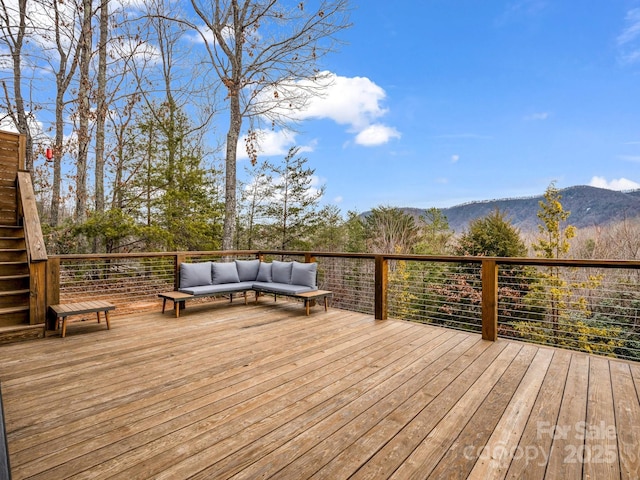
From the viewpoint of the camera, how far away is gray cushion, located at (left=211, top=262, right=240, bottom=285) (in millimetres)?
5105

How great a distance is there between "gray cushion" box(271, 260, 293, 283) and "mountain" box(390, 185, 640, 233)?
18.8ft

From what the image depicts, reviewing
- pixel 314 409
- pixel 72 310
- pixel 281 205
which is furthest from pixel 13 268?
pixel 281 205

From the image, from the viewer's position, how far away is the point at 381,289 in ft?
14.6

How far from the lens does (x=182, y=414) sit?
199 centimetres

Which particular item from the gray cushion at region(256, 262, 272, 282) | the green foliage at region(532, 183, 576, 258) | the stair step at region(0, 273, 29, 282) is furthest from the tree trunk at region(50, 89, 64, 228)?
the green foliage at region(532, 183, 576, 258)

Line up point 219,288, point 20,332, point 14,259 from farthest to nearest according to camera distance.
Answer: point 219,288 < point 14,259 < point 20,332

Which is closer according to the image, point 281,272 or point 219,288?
point 219,288

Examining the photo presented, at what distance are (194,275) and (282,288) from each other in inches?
51.9

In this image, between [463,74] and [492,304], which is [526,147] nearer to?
[463,74]

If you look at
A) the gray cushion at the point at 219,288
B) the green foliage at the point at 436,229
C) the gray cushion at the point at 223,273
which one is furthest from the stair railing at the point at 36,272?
A: the green foliage at the point at 436,229

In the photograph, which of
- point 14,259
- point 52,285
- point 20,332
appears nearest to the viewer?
point 20,332

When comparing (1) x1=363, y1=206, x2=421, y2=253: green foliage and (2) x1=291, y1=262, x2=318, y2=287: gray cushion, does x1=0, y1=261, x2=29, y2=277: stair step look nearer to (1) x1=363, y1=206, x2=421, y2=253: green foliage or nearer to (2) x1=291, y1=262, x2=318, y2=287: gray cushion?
(2) x1=291, y1=262, x2=318, y2=287: gray cushion

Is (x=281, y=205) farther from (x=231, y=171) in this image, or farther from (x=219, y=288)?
(x=219, y=288)

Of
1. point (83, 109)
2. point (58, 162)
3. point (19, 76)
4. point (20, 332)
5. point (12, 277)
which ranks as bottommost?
point (20, 332)
